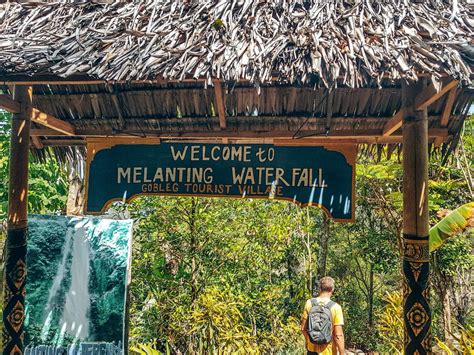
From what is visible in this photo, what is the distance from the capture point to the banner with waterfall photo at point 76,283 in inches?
127

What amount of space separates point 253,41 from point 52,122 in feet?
5.73

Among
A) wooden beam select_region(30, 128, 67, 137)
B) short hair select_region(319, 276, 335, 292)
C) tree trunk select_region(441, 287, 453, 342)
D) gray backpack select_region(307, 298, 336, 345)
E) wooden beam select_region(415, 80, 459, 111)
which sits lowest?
tree trunk select_region(441, 287, 453, 342)

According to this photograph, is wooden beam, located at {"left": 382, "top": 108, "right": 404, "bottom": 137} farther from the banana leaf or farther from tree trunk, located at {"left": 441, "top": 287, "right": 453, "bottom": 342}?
tree trunk, located at {"left": 441, "top": 287, "right": 453, "bottom": 342}

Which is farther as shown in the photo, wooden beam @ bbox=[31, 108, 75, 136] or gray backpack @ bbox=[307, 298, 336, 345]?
gray backpack @ bbox=[307, 298, 336, 345]

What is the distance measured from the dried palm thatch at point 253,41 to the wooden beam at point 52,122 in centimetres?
57

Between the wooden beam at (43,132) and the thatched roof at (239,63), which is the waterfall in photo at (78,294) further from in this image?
the thatched roof at (239,63)

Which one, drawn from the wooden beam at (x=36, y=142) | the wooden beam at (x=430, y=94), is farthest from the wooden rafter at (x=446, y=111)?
the wooden beam at (x=36, y=142)

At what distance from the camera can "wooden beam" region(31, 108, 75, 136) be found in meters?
2.75

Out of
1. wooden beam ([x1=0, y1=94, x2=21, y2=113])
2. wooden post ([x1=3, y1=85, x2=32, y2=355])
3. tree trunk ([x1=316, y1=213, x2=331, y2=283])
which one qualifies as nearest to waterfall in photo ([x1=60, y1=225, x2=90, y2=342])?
wooden post ([x1=3, y1=85, x2=32, y2=355])

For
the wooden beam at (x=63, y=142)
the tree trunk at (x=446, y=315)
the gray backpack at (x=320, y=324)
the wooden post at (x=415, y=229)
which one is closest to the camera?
the wooden post at (x=415, y=229)

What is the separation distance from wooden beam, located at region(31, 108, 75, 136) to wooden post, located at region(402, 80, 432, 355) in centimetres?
258

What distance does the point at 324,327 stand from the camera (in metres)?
3.61

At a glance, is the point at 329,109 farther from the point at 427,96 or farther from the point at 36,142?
the point at 36,142

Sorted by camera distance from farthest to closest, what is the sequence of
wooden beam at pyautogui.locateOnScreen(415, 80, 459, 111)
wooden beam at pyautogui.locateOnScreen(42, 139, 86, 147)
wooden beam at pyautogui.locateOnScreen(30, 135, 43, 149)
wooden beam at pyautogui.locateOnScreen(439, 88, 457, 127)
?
wooden beam at pyautogui.locateOnScreen(42, 139, 86, 147) → wooden beam at pyautogui.locateOnScreen(30, 135, 43, 149) → wooden beam at pyautogui.locateOnScreen(439, 88, 457, 127) → wooden beam at pyautogui.locateOnScreen(415, 80, 459, 111)
